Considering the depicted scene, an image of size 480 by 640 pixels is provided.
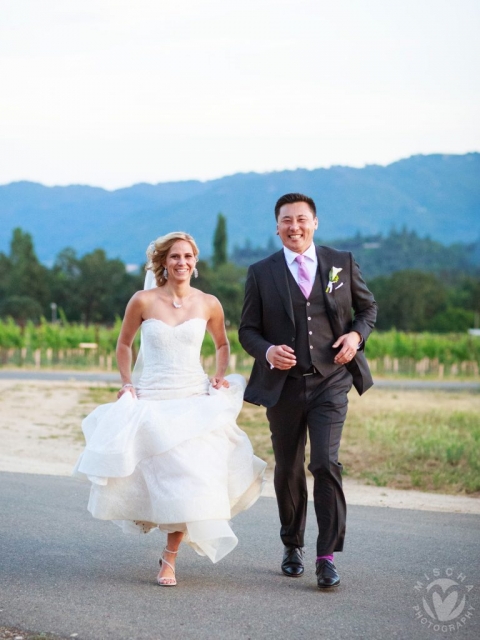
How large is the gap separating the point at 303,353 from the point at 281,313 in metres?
0.31

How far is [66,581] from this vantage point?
243 inches

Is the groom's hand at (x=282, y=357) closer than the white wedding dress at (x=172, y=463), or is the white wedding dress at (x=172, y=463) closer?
the white wedding dress at (x=172, y=463)

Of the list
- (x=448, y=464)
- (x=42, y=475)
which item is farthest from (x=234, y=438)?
(x=448, y=464)

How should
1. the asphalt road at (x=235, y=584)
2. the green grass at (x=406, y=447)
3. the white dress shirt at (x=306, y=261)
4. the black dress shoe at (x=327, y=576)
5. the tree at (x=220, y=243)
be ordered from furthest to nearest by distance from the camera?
the tree at (x=220, y=243) → the green grass at (x=406, y=447) → the white dress shirt at (x=306, y=261) → the black dress shoe at (x=327, y=576) → the asphalt road at (x=235, y=584)

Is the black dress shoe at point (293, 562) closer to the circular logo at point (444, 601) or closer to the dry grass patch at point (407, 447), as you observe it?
the circular logo at point (444, 601)

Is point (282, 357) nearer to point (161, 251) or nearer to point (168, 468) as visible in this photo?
point (168, 468)

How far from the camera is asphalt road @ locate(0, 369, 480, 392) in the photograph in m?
33.4

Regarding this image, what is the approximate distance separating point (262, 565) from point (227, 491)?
753 millimetres

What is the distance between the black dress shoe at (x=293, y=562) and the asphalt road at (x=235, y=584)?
0.07m

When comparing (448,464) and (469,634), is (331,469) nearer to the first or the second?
(469,634)

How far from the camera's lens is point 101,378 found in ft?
111

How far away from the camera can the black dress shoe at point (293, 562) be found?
643cm

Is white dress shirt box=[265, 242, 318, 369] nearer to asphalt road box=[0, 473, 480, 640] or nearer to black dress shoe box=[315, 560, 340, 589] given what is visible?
black dress shoe box=[315, 560, 340, 589]

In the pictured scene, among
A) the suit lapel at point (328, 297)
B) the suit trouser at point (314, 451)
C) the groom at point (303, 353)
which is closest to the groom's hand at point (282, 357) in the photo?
the groom at point (303, 353)
